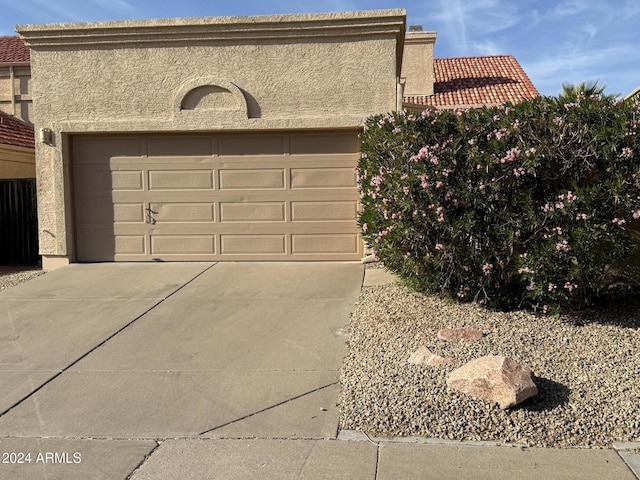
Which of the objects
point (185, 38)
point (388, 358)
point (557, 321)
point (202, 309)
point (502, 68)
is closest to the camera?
point (388, 358)

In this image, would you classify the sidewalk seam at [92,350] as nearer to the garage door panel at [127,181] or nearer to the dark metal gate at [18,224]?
the garage door panel at [127,181]

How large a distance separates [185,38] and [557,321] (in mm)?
7263

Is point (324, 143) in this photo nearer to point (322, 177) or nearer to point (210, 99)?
point (322, 177)

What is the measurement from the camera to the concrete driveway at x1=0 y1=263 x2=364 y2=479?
4.45 m

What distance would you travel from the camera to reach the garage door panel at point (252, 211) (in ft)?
33.8

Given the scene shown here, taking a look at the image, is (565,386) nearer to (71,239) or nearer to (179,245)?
(179,245)

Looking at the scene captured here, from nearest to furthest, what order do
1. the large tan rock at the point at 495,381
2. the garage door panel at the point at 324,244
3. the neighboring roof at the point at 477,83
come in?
the large tan rock at the point at 495,381, the garage door panel at the point at 324,244, the neighboring roof at the point at 477,83

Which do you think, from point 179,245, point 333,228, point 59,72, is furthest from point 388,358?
point 59,72

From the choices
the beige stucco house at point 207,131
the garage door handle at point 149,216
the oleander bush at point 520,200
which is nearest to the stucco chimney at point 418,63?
the beige stucco house at point 207,131

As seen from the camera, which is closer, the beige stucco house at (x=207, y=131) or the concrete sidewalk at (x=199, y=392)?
the concrete sidewalk at (x=199, y=392)

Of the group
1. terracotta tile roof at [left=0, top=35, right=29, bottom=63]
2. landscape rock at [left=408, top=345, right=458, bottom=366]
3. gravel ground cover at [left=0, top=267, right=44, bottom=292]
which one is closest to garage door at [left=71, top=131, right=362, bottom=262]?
gravel ground cover at [left=0, top=267, right=44, bottom=292]

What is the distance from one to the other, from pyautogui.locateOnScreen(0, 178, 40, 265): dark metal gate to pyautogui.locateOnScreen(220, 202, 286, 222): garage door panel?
417cm

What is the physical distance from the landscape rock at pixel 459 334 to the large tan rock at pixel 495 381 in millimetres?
959

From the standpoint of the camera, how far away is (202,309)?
7660 mm
